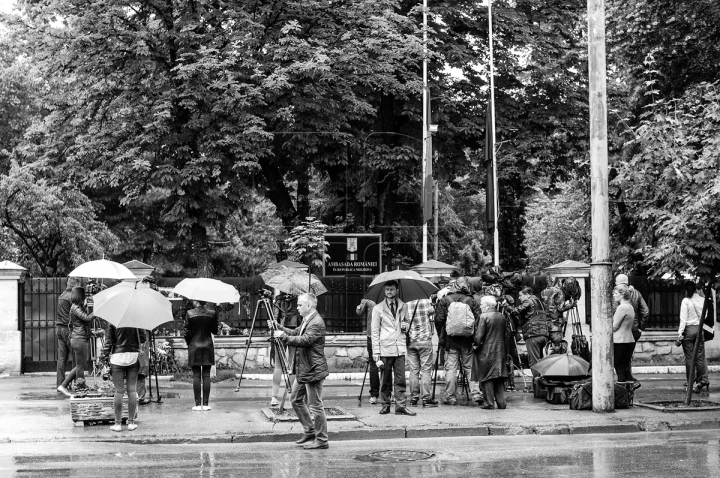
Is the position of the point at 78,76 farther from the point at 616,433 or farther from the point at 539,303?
the point at 616,433

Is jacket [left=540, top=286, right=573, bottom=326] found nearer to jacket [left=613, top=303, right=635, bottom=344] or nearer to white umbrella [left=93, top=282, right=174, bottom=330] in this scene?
jacket [left=613, top=303, right=635, bottom=344]

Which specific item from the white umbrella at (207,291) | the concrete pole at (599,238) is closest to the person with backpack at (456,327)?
the concrete pole at (599,238)

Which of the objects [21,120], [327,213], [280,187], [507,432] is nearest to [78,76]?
[280,187]

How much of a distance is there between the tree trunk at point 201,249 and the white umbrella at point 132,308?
1218 cm

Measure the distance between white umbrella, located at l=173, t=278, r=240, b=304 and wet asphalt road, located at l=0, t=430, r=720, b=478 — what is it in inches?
102

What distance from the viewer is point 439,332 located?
50.8 ft

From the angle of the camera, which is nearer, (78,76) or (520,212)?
(78,76)

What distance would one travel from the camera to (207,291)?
44.1 ft

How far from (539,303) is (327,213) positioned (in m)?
16.1

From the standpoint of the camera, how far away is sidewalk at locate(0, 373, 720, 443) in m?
11.8

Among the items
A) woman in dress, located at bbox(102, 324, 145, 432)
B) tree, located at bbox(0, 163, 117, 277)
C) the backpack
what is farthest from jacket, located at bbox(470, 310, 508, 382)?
tree, located at bbox(0, 163, 117, 277)

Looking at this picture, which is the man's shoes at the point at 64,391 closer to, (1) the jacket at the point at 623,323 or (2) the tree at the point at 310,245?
(2) the tree at the point at 310,245

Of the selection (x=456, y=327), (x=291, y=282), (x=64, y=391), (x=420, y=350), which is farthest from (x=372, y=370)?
(x=64, y=391)

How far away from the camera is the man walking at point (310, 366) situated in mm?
10828
